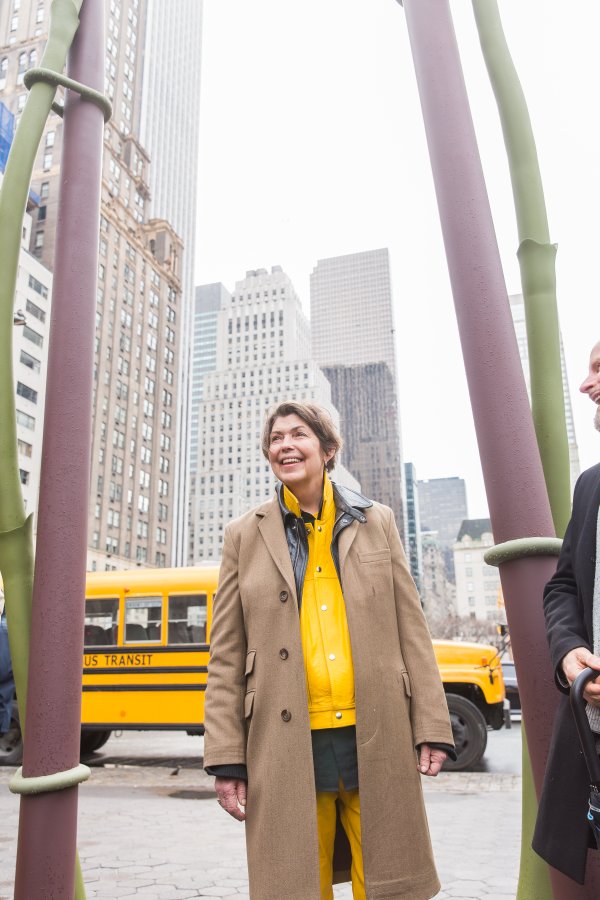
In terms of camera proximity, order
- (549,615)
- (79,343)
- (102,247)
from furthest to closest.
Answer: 1. (102,247)
2. (79,343)
3. (549,615)

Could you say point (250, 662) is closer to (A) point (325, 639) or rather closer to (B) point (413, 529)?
(A) point (325, 639)

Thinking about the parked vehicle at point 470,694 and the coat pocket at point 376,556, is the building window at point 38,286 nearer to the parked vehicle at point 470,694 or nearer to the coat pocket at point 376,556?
the parked vehicle at point 470,694

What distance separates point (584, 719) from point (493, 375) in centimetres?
84

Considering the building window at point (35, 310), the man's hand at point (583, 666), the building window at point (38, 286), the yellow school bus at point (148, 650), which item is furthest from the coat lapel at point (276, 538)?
the building window at point (38, 286)

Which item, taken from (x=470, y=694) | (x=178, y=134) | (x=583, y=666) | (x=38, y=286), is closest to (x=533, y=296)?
(x=583, y=666)

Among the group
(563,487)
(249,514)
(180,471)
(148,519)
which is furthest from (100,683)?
(180,471)

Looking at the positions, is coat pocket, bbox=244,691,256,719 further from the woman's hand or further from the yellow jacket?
the woman's hand

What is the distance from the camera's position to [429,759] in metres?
2.21

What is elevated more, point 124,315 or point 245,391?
point 245,391

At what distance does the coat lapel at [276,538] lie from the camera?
92.8 inches

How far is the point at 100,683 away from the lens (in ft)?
31.7

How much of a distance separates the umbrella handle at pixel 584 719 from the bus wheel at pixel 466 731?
24.4ft

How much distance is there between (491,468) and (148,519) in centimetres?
7662

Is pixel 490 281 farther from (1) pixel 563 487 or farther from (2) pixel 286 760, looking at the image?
(2) pixel 286 760
